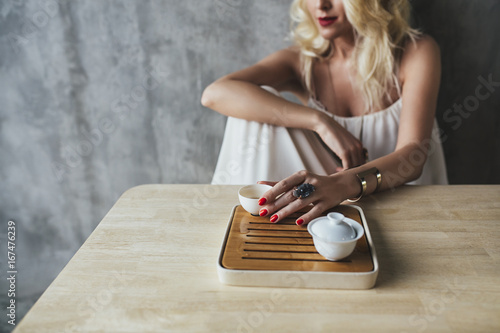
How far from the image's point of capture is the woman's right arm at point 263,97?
1.57 meters

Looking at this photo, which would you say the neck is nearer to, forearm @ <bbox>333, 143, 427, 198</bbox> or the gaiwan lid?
forearm @ <bbox>333, 143, 427, 198</bbox>

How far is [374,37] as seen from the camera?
1.72 meters

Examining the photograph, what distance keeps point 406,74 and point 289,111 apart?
1.89 feet

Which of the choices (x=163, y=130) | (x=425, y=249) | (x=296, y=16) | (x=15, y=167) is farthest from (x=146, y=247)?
(x=15, y=167)

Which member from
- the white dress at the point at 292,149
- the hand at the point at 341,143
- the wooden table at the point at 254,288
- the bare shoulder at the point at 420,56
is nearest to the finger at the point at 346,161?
the hand at the point at 341,143

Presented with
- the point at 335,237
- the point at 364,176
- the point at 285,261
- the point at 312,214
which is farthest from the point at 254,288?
the point at 364,176

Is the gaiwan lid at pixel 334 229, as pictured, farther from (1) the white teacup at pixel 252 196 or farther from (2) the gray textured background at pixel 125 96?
(2) the gray textured background at pixel 125 96

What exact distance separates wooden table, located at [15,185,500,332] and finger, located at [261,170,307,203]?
15cm

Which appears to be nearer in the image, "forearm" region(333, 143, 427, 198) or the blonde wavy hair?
"forearm" region(333, 143, 427, 198)

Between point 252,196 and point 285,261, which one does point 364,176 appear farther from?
point 285,261

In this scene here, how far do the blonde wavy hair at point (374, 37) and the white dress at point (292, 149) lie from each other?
0.11 metres

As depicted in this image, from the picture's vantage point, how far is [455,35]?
74.4 inches

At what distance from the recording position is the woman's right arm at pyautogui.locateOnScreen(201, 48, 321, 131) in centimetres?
157

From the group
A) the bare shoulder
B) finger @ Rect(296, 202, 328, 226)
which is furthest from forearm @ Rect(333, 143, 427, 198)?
the bare shoulder
